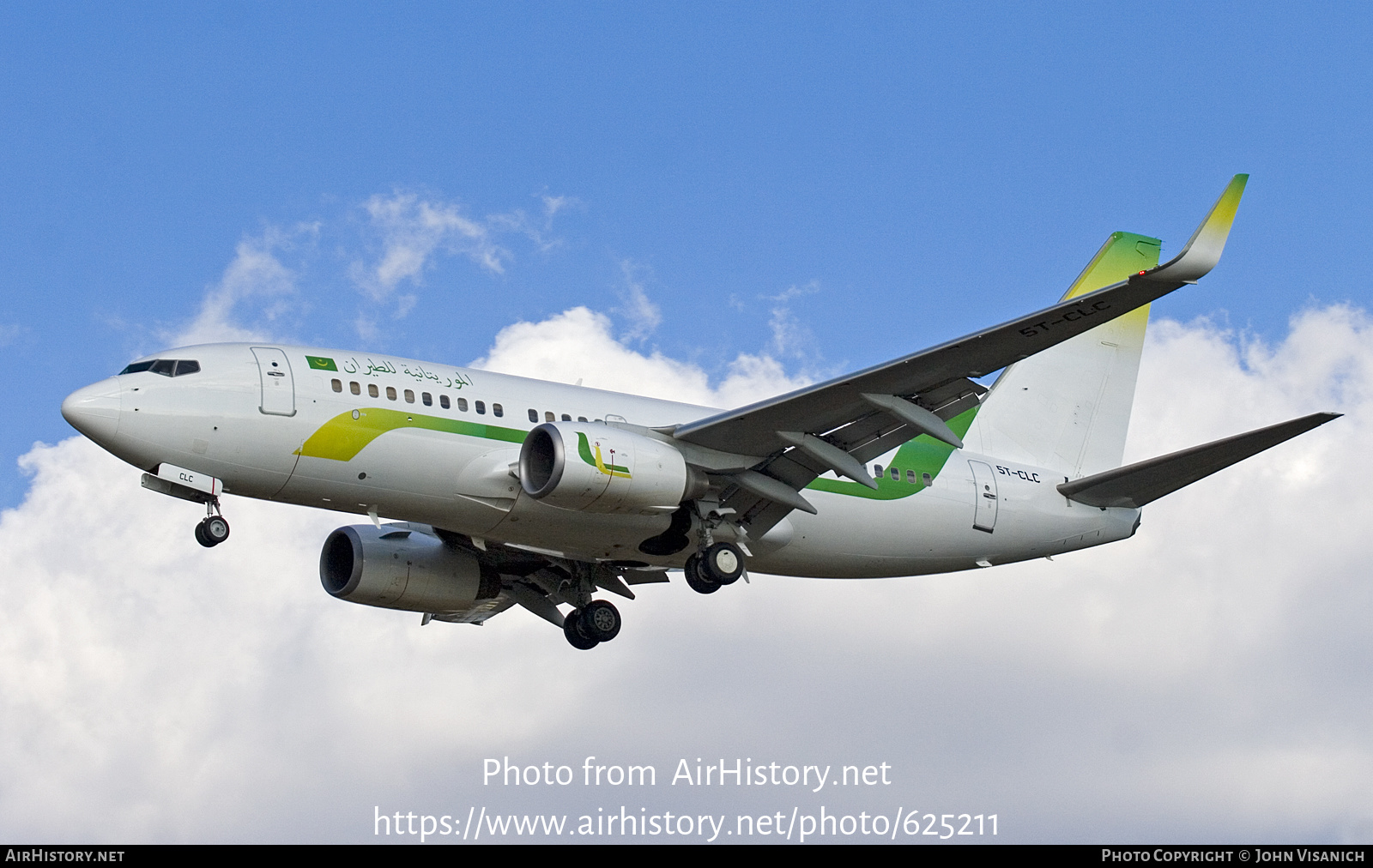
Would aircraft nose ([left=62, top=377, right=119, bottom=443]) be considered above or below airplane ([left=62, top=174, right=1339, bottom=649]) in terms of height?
below

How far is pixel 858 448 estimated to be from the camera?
31922 millimetres

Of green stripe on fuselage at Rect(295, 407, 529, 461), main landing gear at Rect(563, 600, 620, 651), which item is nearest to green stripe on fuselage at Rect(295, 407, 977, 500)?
green stripe on fuselage at Rect(295, 407, 529, 461)

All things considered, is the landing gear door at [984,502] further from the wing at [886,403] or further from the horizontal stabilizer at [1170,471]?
the wing at [886,403]

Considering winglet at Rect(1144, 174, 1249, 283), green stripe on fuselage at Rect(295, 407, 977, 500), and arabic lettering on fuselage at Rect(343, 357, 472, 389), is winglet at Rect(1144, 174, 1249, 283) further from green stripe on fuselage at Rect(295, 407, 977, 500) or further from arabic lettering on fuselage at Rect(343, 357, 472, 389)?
arabic lettering on fuselage at Rect(343, 357, 472, 389)

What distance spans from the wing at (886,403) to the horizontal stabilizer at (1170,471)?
4404 millimetres

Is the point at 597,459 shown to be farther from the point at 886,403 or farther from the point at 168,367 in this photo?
the point at 168,367

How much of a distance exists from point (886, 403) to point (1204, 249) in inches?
248

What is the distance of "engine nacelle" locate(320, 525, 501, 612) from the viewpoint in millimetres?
35688

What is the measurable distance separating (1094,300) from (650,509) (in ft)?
29.2

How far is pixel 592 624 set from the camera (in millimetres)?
36500

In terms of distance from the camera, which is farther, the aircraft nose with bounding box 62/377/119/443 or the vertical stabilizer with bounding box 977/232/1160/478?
the vertical stabilizer with bounding box 977/232/1160/478

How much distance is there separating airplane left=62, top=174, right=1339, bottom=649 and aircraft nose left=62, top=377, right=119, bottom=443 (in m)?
0.04
